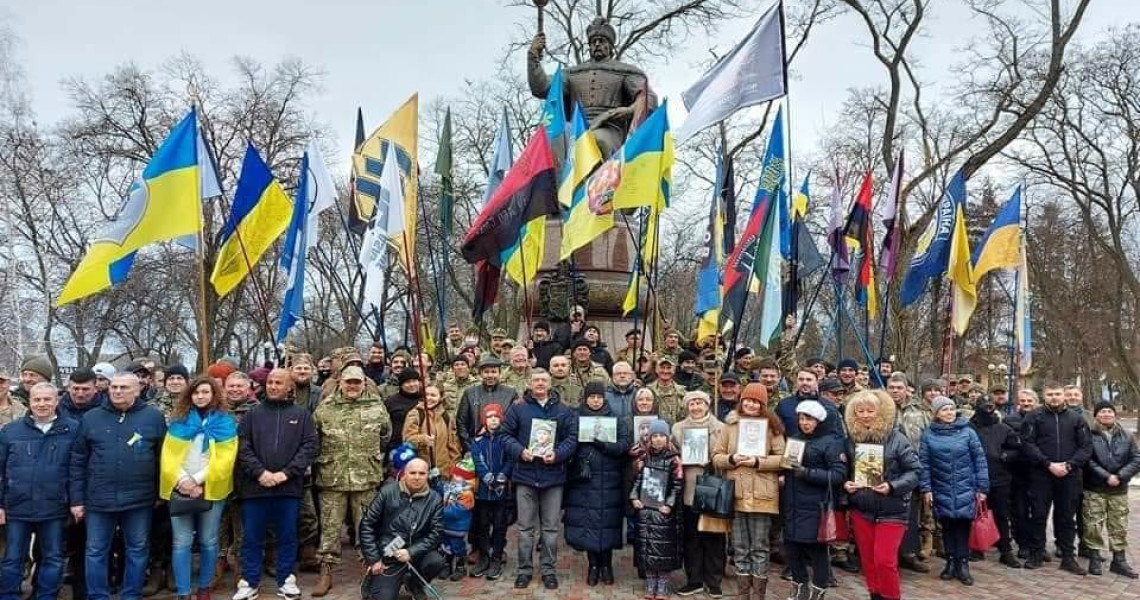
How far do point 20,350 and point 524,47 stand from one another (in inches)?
689

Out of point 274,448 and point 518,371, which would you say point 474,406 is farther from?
point 274,448

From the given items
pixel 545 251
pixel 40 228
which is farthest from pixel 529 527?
pixel 40 228

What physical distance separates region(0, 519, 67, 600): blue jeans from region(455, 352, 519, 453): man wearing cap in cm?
297

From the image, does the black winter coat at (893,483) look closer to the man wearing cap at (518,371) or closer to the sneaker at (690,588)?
the sneaker at (690,588)

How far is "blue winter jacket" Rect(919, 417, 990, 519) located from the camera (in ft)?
23.3

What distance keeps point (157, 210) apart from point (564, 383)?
12.5 ft

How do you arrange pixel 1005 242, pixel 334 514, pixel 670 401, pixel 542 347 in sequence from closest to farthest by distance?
pixel 334 514
pixel 670 401
pixel 542 347
pixel 1005 242

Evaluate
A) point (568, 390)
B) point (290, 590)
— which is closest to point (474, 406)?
point (568, 390)

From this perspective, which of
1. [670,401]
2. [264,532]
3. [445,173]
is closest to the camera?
[264,532]

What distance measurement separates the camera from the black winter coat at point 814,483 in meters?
5.91

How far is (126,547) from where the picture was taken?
5969 mm

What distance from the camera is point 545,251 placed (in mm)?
12891

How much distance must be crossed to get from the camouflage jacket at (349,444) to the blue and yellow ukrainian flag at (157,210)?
78.5 inches

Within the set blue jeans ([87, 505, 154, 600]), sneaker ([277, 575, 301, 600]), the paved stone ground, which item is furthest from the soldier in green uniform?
blue jeans ([87, 505, 154, 600])
